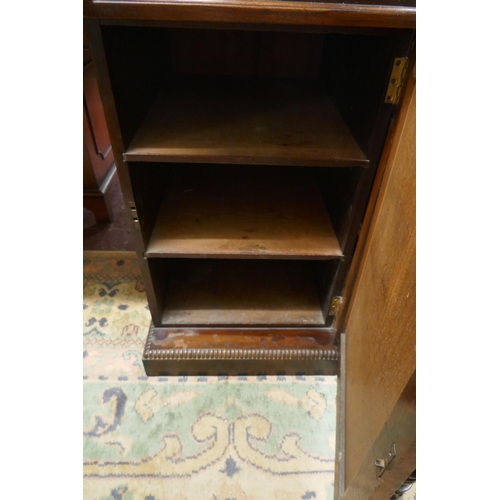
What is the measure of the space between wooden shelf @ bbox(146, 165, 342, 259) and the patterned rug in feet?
1.40

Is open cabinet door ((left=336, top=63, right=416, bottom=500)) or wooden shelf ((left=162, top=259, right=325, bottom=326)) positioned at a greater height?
open cabinet door ((left=336, top=63, right=416, bottom=500))

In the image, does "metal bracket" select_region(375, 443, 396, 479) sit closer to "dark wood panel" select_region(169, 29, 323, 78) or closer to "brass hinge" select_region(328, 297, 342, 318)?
"brass hinge" select_region(328, 297, 342, 318)

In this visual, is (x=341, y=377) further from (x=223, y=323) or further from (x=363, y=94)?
(x=363, y=94)

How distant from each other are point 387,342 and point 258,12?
511 mm

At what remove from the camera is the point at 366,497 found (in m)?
0.53

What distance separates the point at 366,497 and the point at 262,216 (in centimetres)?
61

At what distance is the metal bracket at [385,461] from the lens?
410 millimetres

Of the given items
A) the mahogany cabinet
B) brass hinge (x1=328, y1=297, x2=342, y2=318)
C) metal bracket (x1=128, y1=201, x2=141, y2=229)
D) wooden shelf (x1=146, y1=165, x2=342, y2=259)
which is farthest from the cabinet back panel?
brass hinge (x1=328, y1=297, x2=342, y2=318)

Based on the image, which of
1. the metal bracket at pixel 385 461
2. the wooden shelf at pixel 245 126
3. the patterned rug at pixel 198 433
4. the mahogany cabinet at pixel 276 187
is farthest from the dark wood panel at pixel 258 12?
the patterned rug at pixel 198 433

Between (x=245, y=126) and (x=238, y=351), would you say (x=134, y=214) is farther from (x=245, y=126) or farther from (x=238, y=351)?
(x=238, y=351)

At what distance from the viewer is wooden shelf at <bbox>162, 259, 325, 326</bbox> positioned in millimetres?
1039

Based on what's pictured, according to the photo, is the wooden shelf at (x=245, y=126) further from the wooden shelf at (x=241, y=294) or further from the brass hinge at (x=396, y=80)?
the wooden shelf at (x=241, y=294)

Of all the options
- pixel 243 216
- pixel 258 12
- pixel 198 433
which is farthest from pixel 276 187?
pixel 198 433

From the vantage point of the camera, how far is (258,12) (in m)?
0.51
